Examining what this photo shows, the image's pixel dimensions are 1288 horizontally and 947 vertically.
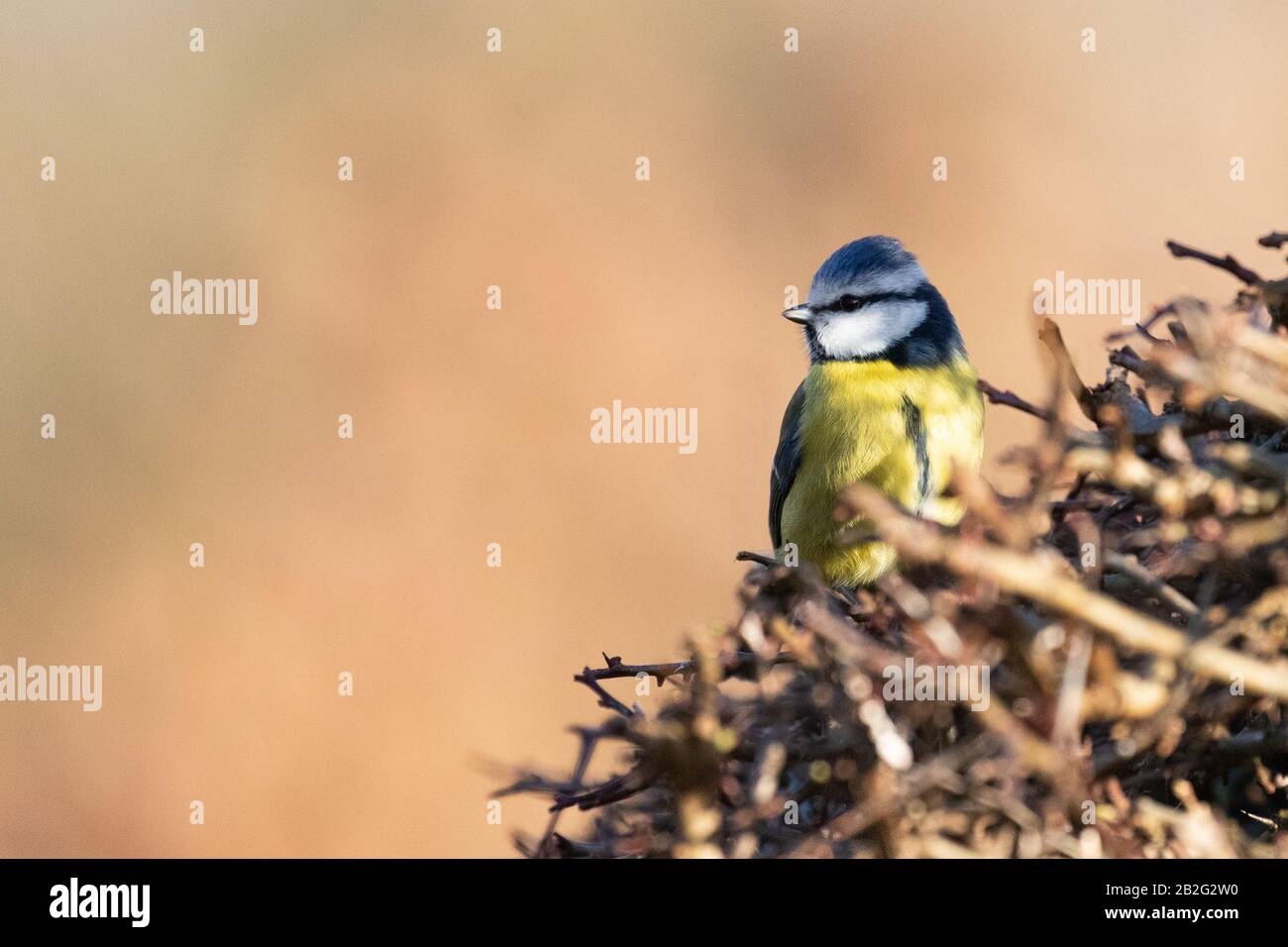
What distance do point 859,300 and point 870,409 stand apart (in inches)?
18.4

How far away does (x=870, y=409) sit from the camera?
12.6 feet

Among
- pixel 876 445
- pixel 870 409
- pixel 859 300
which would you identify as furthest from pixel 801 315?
pixel 876 445

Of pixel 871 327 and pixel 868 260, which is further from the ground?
pixel 868 260

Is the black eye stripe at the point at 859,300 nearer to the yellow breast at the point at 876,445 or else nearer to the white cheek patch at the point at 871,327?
the white cheek patch at the point at 871,327

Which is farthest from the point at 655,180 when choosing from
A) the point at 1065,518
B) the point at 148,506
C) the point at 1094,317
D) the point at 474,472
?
the point at 1065,518

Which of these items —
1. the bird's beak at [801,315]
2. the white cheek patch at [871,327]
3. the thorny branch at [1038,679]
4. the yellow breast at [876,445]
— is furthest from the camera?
the bird's beak at [801,315]

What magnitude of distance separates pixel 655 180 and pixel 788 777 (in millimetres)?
6855

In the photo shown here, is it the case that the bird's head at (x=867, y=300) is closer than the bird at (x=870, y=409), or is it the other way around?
the bird at (x=870, y=409)

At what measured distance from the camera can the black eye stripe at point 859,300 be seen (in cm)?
413

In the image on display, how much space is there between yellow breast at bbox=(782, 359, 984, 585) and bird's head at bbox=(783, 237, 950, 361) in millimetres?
A: 102

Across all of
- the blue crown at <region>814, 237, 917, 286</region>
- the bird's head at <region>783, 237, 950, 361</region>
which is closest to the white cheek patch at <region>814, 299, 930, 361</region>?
the bird's head at <region>783, 237, 950, 361</region>

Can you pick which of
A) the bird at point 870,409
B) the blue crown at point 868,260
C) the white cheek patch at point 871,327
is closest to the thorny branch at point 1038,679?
the bird at point 870,409

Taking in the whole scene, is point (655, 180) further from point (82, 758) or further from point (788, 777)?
point (788, 777)

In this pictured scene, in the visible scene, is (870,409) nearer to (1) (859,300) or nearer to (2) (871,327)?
(2) (871,327)
